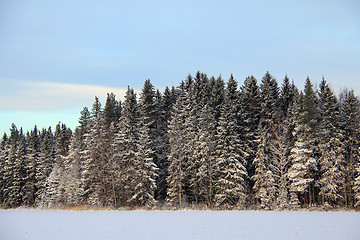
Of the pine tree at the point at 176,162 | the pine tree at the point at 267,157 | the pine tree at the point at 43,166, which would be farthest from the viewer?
the pine tree at the point at 43,166

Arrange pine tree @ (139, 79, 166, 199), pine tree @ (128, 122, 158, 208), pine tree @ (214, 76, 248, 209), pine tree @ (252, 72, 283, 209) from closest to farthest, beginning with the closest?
pine tree @ (214, 76, 248, 209)
pine tree @ (252, 72, 283, 209)
pine tree @ (128, 122, 158, 208)
pine tree @ (139, 79, 166, 199)

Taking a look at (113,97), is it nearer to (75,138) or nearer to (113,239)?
(75,138)

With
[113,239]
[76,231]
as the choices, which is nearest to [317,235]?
→ [113,239]

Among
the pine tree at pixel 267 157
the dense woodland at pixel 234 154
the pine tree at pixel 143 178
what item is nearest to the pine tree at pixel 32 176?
the dense woodland at pixel 234 154

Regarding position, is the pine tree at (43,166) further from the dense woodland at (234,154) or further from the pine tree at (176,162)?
the pine tree at (176,162)

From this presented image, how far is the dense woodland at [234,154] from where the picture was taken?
43.8 metres

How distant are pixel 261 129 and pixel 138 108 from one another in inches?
884

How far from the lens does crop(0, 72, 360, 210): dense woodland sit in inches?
1725

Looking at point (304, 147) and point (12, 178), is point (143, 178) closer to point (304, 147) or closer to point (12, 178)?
point (304, 147)

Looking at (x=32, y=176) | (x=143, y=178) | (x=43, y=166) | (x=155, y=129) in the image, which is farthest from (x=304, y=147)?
(x=32, y=176)

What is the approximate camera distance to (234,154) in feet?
143

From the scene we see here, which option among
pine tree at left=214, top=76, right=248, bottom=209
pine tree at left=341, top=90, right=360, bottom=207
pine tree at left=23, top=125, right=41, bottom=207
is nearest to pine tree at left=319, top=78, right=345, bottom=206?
pine tree at left=341, top=90, right=360, bottom=207

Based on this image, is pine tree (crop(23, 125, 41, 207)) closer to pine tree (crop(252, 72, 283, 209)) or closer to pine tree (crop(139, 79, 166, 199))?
pine tree (crop(139, 79, 166, 199))

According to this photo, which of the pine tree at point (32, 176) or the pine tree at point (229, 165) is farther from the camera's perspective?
the pine tree at point (32, 176)
